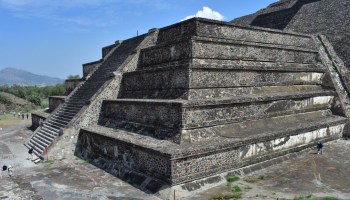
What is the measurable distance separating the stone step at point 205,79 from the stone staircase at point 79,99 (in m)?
1.65

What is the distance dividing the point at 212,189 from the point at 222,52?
4.98 meters

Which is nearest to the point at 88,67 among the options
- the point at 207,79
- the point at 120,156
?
the point at 120,156

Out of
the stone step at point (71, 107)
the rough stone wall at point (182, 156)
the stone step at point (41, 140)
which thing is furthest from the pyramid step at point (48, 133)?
the rough stone wall at point (182, 156)

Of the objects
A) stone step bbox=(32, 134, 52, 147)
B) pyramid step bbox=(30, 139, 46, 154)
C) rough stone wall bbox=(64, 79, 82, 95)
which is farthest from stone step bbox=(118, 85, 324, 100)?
rough stone wall bbox=(64, 79, 82, 95)

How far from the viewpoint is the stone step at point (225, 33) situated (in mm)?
10977

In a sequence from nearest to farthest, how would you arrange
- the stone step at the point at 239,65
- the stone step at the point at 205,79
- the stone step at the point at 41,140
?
the stone step at the point at 205,79 < the stone step at the point at 239,65 < the stone step at the point at 41,140

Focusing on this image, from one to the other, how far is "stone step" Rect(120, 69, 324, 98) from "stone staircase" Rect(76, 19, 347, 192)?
3 cm

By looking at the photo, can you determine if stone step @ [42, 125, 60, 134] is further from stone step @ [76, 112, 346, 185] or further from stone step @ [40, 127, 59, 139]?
stone step @ [76, 112, 346, 185]

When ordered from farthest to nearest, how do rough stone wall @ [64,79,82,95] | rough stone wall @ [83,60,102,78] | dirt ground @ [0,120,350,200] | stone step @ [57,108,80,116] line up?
1. rough stone wall @ [64,79,82,95]
2. rough stone wall @ [83,60,102,78]
3. stone step @ [57,108,80,116]
4. dirt ground @ [0,120,350,200]

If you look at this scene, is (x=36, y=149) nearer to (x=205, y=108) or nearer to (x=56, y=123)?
(x=56, y=123)

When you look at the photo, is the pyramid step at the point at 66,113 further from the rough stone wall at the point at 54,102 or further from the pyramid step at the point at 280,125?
the pyramid step at the point at 280,125

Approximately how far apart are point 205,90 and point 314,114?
495 centimetres

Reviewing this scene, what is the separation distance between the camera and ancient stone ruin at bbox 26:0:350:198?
27.2ft

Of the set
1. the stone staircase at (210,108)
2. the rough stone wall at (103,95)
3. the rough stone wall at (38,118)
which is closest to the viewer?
the stone staircase at (210,108)
